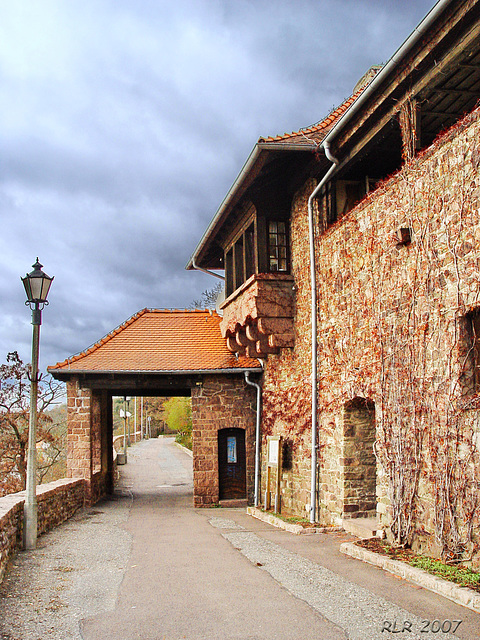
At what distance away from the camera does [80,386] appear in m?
15.6

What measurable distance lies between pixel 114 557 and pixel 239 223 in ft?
26.4

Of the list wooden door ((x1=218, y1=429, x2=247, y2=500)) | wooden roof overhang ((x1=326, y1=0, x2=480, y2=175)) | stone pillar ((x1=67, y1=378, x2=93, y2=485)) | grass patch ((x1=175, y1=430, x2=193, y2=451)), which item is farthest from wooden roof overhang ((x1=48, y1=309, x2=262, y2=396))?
grass patch ((x1=175, y1=430, x2=193, y2=451))

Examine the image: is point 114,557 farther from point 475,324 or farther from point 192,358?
point 192,358

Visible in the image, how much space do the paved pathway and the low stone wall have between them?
0.81 ft

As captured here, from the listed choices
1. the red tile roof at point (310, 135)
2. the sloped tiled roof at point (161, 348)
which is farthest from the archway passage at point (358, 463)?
the sloped tiled roof at point (161, 348)

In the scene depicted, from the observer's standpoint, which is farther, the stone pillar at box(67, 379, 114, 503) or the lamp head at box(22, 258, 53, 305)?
the stone pillar at box(67, 379, 114, 503)

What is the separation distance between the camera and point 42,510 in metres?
9.80

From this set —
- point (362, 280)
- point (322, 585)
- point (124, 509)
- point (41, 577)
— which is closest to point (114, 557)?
point (41, 577)

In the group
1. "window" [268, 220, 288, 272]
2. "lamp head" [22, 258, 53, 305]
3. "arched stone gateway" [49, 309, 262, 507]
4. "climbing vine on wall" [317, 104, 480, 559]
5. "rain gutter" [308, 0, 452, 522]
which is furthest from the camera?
"arched stone gateway" [49, 309, 262, 507]

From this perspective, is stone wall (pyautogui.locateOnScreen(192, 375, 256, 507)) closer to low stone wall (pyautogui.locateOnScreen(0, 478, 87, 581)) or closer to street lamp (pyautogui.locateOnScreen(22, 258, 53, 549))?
low stone wall (pyautogui.locateOnScreen(0, 478, 87, 581))

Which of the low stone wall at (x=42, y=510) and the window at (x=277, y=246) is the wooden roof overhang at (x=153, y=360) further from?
the window at (x=277, y=246)

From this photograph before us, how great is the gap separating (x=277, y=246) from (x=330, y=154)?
10.9ft

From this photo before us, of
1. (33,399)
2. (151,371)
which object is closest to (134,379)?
(151,371)

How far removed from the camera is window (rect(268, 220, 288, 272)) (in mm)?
12758
